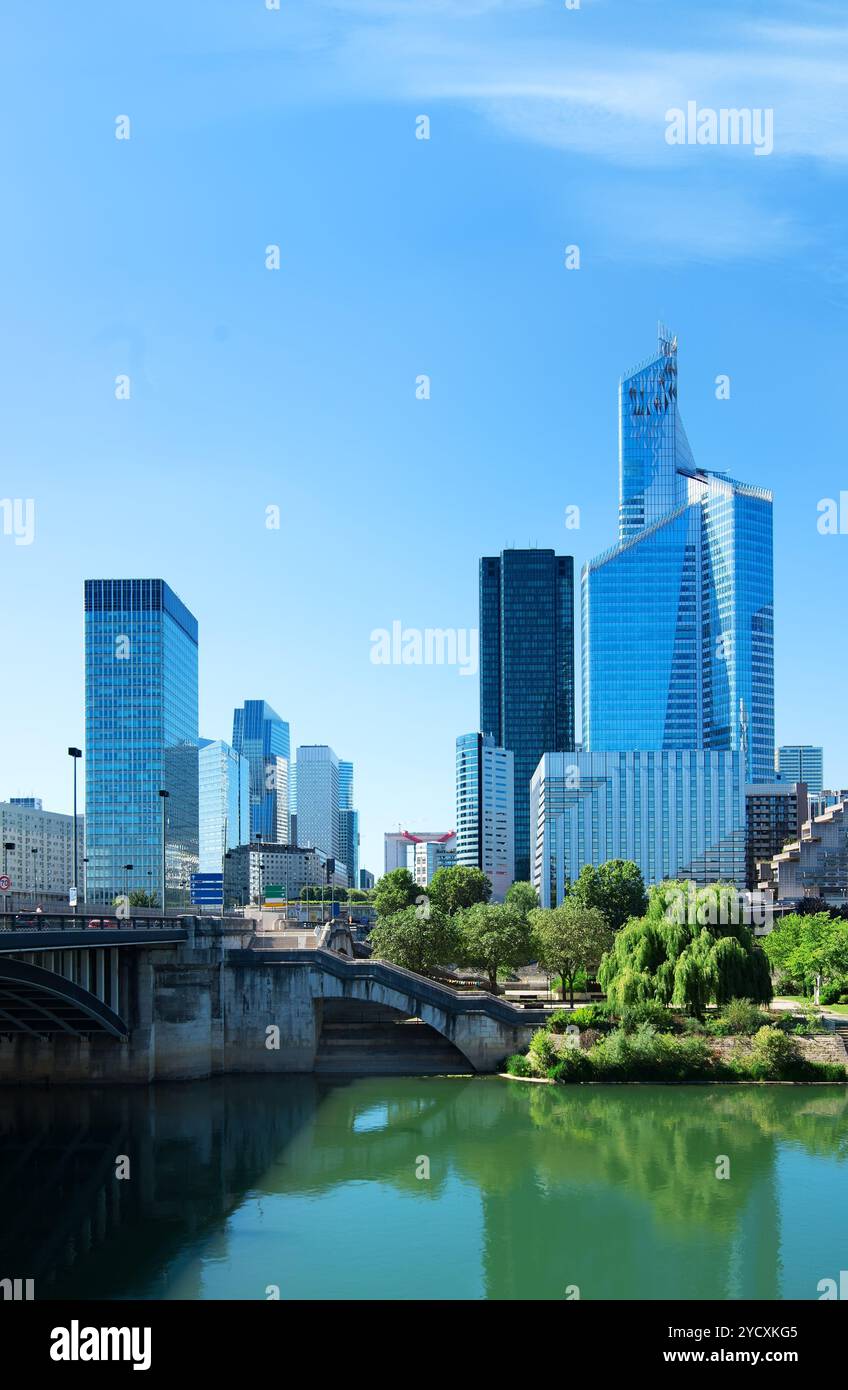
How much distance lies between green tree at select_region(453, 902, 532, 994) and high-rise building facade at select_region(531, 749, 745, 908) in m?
92.0

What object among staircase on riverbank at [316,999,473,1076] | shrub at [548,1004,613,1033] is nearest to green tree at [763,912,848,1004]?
shrub at [548,1004,613,1033]

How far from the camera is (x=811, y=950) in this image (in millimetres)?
79875

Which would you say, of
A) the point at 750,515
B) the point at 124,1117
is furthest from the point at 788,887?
the point at 124,1117

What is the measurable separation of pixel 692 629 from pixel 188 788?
87.9m

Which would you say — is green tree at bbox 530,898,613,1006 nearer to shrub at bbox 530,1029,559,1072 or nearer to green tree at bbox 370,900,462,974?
green tree at bbox 370,900,462,974

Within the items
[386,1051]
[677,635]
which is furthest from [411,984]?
[677,635]

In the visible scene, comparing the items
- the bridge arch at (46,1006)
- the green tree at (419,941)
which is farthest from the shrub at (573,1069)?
the bridge arch at (46,1006)

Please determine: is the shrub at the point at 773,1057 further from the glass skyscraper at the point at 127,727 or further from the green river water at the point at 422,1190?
the glass skyscraper at the point at 127,727

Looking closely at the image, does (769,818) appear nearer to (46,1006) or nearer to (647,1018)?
(647,1018)

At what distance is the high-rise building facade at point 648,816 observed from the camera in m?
170

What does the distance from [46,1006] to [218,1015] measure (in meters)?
12.5

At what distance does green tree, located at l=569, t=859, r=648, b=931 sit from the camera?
363 ft
